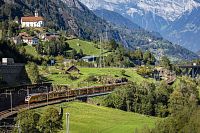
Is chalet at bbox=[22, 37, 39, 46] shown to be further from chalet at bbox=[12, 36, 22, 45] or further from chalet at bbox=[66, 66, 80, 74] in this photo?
chalet at bbox=[66, 66, 80, 74]

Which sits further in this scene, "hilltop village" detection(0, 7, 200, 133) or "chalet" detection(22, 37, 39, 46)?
"chalet" detection(22, 37, 39, 46)

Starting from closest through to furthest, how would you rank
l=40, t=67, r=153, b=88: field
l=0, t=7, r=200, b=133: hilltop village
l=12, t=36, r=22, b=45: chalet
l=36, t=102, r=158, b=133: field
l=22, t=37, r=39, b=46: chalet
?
1. l=0, t=7, r=200, b=133: hilltop village
2. l=36, t=102, r=158, b=133: field
3. l=40, t=67, r=153, b=88: field
4. l=12, t=36, r=22, b=45: chalet
5. l=22, t=37, r=39, b=46: chalet

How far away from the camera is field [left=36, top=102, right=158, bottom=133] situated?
2995 inches

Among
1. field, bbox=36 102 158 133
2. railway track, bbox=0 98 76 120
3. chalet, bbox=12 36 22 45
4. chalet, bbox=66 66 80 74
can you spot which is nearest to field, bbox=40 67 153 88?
chalet, bbox=66 66 80 74

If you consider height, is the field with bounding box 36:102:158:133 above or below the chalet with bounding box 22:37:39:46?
below

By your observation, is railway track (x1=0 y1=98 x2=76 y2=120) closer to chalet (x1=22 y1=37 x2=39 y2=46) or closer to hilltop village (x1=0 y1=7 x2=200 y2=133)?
hilltop village (x1=0 y1=7 x2=200 y2=133)

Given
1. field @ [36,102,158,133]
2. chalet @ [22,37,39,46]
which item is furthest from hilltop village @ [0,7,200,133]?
chalet @ [22,37,39,46]

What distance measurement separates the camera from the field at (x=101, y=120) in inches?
2995

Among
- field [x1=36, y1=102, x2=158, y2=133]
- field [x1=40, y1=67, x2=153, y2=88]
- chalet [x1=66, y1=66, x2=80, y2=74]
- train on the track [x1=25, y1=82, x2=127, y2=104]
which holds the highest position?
chalet [x1=66, y1=66, x2=80, y2=74]

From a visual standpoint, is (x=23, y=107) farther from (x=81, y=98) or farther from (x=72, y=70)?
(x=72, y=70)

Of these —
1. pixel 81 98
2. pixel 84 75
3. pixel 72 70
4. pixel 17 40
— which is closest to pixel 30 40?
pixel 17 40

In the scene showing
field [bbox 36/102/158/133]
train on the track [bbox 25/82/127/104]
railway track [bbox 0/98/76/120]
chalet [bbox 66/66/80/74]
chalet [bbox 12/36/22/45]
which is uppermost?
chalet [bbox 12/36/22/45]

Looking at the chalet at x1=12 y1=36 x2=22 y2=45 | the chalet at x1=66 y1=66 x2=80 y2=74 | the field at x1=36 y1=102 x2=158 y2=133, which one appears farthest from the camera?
the chalet at x1=12 y1=36 x2=22 y2=45

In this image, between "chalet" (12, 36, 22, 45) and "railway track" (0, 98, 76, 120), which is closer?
"railway track" (0, 98, 76, 120)
